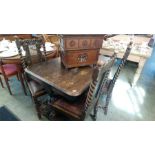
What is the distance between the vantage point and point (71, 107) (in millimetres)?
1325

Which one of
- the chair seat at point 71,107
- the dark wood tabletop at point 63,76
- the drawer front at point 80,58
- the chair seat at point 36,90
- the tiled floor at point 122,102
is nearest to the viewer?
the dark wood tabletop at point 63,76

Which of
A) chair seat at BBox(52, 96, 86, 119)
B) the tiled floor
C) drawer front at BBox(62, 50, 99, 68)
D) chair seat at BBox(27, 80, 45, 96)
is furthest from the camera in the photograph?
the tiled floor

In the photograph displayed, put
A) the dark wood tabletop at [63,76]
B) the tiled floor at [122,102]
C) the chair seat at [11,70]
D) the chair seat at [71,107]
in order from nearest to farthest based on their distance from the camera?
the dark wood tabletop at [63,76], the chair seat at [71,107], the tiled floor at [122,102], the chair seat at [11,70]

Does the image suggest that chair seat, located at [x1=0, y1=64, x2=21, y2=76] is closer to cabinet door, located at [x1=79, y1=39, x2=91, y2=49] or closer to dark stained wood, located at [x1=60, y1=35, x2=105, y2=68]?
dark stained wood, located at [x1=60, y1=35, x2=105, y2=68]

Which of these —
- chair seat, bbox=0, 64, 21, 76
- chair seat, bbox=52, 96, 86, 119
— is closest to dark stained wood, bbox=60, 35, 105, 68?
chair seat, bbox=52, 96, 86, 119

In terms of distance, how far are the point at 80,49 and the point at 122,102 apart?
4.02 feet

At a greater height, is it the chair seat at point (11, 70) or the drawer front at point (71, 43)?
the drawer front at point (71, 43)

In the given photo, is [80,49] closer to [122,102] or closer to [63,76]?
[63,76]

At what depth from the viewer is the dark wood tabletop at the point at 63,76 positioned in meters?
1.17

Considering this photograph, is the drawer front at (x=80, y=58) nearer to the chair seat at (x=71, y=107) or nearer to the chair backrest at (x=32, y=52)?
the chair seat at (x=71, y=107)

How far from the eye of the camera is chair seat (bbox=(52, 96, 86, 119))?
4.20ft

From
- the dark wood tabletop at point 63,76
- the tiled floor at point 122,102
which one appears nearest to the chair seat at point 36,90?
the dark wood tabletop at point 63,76

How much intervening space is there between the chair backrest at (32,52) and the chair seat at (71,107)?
725 millimetres
